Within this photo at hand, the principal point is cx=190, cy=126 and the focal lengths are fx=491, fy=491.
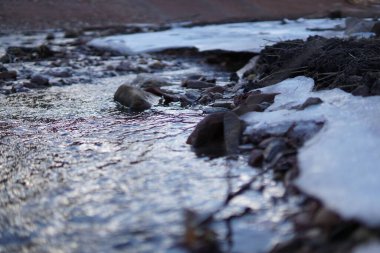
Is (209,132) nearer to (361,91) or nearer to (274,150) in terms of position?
(274,150)

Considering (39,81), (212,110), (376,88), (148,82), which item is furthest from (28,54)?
(376,88)

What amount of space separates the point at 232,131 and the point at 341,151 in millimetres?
577

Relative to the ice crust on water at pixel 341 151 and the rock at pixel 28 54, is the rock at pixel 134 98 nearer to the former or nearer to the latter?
the ice crust on water at pixel 341 151

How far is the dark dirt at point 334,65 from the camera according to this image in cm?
235

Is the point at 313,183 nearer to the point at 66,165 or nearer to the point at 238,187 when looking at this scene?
the point at 238,187

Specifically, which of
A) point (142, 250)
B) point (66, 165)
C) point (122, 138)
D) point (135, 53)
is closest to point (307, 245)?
point (142, 250)

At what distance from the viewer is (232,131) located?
1989 mm

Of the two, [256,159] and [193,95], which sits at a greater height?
[256,159]

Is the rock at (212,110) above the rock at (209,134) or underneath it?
underneath

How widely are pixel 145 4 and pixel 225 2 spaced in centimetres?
324

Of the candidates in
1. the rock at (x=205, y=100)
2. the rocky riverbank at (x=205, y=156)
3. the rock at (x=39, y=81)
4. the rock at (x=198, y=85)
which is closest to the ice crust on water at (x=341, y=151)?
the rocky riverbank at (x=205, y=156)

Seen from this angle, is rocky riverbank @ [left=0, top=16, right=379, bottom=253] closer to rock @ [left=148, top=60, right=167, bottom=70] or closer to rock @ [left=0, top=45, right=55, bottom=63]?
rock @ [left=148, top=60, right=167, bottom=70]

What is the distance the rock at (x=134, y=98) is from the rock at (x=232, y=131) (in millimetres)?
1142

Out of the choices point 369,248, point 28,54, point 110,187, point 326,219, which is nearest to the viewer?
point 369,248
